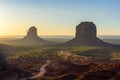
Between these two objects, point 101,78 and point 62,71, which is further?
point 62,71

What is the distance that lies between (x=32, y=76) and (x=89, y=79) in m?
32.8

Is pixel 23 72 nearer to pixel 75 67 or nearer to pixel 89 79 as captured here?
pixel 75 67

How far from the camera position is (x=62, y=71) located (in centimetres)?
15175

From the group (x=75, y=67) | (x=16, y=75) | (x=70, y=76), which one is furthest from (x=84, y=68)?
(x=16, y=75)

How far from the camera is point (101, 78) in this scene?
12256 cm

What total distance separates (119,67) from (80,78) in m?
17.2

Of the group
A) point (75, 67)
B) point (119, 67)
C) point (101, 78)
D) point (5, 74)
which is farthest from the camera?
point (75, 67)

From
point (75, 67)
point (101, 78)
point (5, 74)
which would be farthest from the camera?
point (75, 67)

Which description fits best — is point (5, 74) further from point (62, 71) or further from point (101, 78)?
point (101, 78)

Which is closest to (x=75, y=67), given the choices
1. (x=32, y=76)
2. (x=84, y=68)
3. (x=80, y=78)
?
(x=84, y=68)

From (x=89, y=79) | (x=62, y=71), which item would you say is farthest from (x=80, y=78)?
(x=62, y=71)

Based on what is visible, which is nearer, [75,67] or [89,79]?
[89,79]

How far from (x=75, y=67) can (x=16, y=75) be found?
28.7 meters

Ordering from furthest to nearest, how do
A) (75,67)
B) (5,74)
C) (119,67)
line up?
(75,67), (5,74), (119,67)
